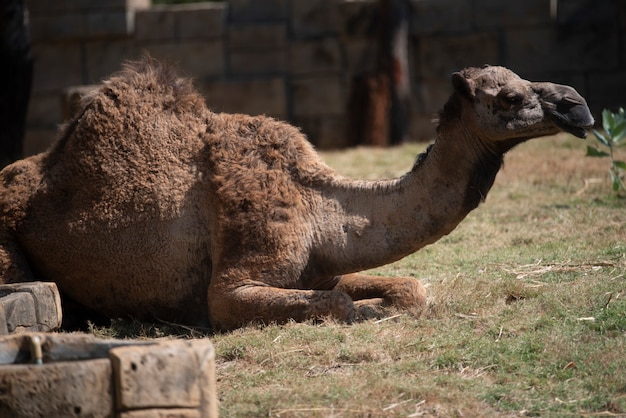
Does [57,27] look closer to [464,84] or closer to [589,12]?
[589,12]

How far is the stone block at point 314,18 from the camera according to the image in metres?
15.6

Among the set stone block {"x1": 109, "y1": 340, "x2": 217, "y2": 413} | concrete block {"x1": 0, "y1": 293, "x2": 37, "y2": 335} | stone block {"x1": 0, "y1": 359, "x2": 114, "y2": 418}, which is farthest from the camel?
stone block {"x1": 0, "y1": 359, "x2": 114, "y2": 418}

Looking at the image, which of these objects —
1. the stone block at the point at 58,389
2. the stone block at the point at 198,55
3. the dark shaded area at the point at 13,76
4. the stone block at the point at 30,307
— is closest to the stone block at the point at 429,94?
the stone block at the point at 198,55

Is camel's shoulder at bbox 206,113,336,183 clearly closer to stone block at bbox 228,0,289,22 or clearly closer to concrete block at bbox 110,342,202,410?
concrete block at bbox 110,342,202,410

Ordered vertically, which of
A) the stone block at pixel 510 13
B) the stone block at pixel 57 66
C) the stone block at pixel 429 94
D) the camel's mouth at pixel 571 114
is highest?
the stone block at pixel 510 13

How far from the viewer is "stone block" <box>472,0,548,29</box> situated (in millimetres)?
14898

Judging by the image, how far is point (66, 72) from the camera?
54.0 feet

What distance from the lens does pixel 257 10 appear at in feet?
51.8

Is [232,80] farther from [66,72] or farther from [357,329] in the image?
[357,329]

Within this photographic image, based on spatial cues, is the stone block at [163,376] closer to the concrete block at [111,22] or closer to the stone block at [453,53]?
the stone block at [453,53]

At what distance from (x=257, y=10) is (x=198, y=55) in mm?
1197

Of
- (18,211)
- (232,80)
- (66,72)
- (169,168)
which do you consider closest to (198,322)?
(169,168)

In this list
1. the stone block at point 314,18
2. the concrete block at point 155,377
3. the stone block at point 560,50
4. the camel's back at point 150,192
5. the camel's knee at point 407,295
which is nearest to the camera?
the concrete block at point 155,377

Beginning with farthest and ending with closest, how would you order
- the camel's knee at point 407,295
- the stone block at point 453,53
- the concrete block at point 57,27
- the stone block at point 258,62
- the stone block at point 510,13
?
the concrete block at point 57,27, the stone block at point 258,62, the stone block at point 453,53, the stone block at point 510,13, the camel's knee at point 407,295
